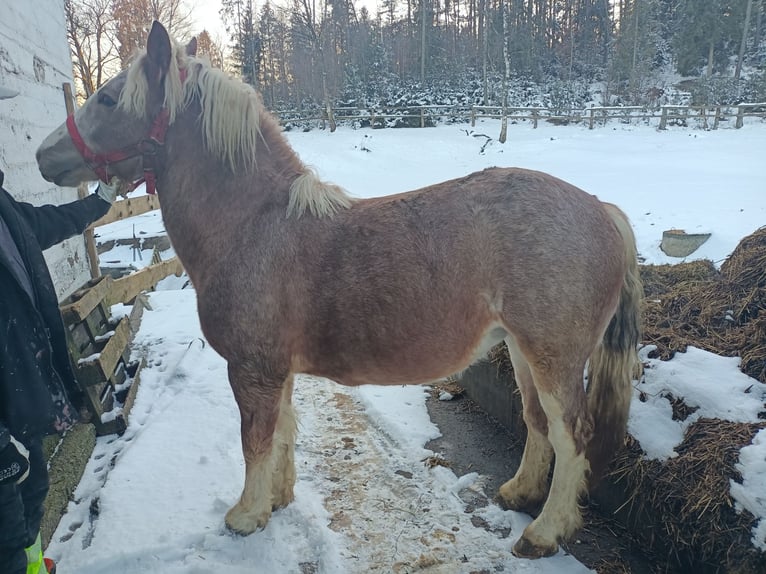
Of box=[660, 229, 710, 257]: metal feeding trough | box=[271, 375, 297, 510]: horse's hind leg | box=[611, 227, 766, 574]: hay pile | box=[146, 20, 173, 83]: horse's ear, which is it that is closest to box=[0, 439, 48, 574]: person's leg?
box=[271, 375, 297, 510]: horse's hind leg

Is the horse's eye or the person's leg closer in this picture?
the person's leg

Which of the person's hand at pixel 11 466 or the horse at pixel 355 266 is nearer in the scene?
the person's hand at pixel 11 466

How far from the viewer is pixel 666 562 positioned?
87.5 inches

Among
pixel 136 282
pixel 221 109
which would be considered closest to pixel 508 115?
pixel 136 282

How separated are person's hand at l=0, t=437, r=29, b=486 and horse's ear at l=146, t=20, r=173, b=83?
1734 mm

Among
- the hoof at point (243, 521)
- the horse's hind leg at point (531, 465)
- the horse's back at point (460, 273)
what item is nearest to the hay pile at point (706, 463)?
the horse's hind leg at point (531, 465)

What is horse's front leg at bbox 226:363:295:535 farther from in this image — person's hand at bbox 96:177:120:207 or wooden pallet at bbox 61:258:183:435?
wooden pallet at bbox 61:258:183:435

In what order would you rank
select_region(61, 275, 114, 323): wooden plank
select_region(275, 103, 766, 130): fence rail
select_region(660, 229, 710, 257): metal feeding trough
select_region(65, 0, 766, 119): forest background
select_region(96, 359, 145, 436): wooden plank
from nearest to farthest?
select_region(61, 275, 114, 323): wooden plank → select_region(96, 359, 145, 436): wooden plank → select_region(660, 229, 710, 257): metal feeding trough → select_region(275, 103, 766, 130): fence rail → select_region(65, 0, 766, 119): forest background

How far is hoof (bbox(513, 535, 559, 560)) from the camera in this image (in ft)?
7.85

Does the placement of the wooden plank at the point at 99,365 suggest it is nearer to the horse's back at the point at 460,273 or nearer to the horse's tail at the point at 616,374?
the horse's back at the point at 460,273

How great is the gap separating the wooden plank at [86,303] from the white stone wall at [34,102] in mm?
381

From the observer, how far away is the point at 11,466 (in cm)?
169

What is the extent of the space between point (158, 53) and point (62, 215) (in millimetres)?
906

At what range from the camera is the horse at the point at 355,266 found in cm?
224
